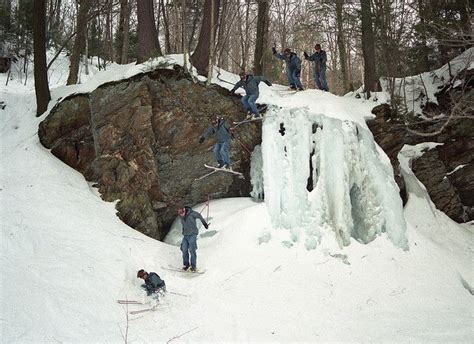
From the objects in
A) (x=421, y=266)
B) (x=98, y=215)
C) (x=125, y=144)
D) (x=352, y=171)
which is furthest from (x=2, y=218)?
(x=421, y=266)

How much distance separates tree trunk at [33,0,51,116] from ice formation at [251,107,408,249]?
636 cm

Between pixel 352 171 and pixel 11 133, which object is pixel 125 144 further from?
pixel 352 171

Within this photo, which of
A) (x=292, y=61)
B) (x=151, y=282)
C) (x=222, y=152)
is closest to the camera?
(x=151, y=282)

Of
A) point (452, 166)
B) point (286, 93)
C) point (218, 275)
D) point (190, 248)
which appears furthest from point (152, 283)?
point (452, 166)

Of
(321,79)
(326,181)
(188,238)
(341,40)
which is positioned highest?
(341,40)

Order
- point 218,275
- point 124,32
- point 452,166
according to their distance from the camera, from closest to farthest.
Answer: point 218,275 → point 452,166 → point 124,32

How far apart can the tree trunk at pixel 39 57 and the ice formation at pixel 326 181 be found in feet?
20.9

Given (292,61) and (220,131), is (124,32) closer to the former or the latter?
Answer: (292,61)

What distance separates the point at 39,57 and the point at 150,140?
4.42 meters

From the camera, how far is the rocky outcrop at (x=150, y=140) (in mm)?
8852

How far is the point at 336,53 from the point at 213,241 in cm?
1798

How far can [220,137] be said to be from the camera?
28.2 ft

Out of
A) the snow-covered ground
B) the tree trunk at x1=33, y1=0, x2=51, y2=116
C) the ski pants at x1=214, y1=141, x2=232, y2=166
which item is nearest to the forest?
the tree trunk at x1=33, y1=0, x2=51, y2=116

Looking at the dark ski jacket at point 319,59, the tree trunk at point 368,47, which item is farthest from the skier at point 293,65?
the tree trunk at point 368,47
